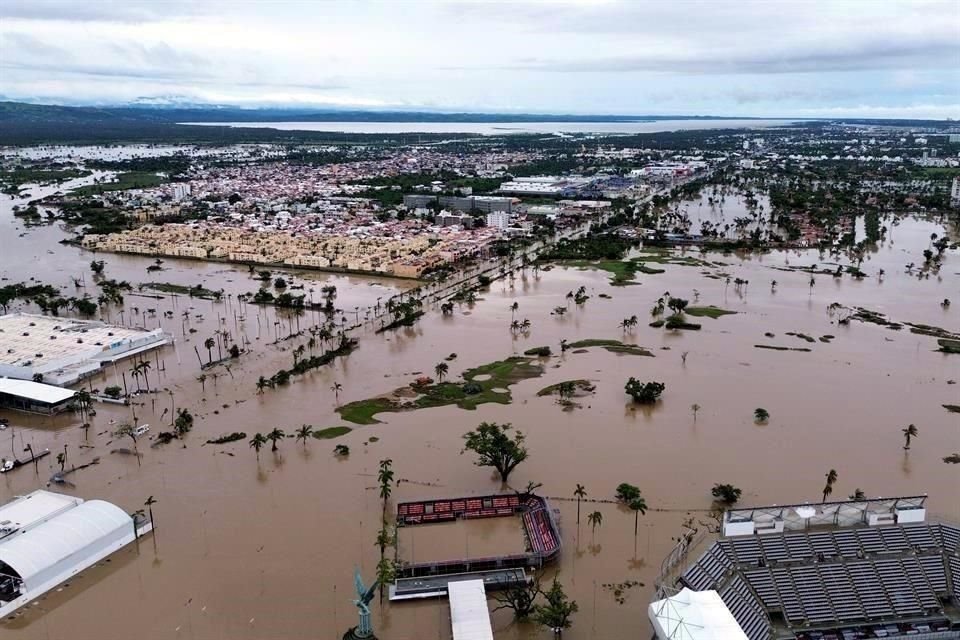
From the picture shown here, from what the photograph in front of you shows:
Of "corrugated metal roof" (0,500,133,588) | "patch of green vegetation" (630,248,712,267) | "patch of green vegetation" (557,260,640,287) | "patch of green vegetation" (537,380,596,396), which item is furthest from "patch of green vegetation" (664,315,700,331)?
"corrugated metal roof" (0,500,133,588)

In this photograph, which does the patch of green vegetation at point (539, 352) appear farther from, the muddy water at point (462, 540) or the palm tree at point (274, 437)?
the muddy water at point (462, 540)

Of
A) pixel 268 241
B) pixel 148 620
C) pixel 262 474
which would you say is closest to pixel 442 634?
pixel 148 620

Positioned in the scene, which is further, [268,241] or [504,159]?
[504,159]

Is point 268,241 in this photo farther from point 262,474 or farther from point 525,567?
point 525,567

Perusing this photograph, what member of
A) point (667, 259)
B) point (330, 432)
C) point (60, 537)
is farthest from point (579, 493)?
point (667, 259)

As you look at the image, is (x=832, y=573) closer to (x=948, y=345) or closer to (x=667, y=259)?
(x=948, y=345)

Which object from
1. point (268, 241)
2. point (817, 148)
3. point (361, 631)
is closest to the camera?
point (361, 631)

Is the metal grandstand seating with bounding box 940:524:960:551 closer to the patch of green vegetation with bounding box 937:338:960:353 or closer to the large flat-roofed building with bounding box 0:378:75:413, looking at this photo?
the patch of green vegetation with bounding box 937:338:960:353

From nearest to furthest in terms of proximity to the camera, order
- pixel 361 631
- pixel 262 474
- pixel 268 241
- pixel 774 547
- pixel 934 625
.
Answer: pixel 361 631 → pixel 934 625 → pixel 774 547 → pixel 262 474 → pixel 268 241

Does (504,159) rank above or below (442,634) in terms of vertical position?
above
